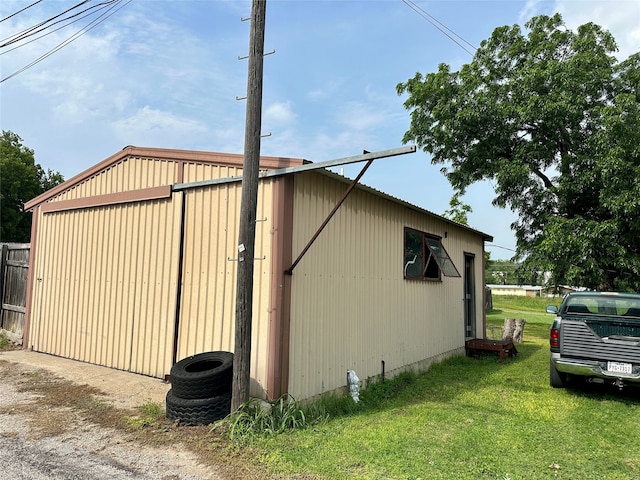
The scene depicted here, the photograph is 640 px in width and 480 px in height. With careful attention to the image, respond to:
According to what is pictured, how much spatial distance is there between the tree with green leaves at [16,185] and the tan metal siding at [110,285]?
21487mm

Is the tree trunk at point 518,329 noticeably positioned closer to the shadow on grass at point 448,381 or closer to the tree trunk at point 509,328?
the tree trunk at point 509,328

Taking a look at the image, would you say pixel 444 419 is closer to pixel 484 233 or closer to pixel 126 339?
pixel 126 339

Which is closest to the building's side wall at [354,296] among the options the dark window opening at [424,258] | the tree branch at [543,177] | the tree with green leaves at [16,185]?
the dark window opening at [424,258]

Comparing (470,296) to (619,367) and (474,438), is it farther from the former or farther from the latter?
(474,438)

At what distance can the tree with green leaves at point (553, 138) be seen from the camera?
1129cm

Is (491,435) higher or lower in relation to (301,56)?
lower

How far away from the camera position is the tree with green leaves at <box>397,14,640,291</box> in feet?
37.0

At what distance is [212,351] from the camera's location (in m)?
5.53

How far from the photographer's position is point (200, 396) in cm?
461

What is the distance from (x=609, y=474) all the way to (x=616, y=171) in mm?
9677

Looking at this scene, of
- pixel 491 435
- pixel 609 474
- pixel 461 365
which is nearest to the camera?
pixel 609 474

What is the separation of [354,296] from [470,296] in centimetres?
618

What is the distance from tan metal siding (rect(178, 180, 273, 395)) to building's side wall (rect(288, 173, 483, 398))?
0.37 metres

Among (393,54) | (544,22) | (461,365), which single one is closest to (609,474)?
(461,365)
